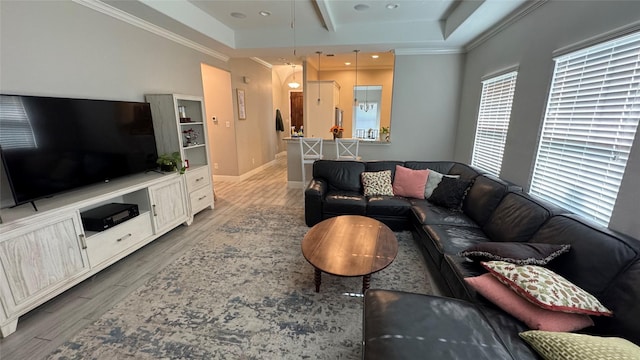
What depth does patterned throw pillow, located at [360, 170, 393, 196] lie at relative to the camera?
11.8 feet

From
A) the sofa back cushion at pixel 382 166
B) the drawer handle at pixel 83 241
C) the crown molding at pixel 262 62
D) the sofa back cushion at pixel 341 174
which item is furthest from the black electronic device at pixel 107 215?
the crown molding at pixel 262 62

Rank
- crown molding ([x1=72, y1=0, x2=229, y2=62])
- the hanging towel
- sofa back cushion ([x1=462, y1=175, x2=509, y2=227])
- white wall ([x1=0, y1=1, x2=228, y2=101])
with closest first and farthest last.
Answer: white wall ([x1=0, y1=1, x2=228, y2=101])
sofa back cushion ([x1=462, y1=175, x2=509, y2=227])
crown molding ([x1=72, y1=0, x2=229, y2=62])
the hanging towel

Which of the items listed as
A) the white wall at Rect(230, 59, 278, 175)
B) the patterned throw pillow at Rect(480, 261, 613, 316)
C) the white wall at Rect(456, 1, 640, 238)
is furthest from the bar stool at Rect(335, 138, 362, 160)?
the patterned throw pillow at Rect(480, 261, 613, 316)

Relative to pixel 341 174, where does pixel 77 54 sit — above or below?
above

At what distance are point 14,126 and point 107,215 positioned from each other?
95 centimetres

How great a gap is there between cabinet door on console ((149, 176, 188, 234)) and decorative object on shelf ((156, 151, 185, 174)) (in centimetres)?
14

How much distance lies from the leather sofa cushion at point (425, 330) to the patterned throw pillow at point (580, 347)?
92mm

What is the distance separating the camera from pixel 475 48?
13.7ft

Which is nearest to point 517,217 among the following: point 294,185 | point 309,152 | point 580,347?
point 580,347

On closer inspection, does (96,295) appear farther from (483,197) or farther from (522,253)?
(483,197)

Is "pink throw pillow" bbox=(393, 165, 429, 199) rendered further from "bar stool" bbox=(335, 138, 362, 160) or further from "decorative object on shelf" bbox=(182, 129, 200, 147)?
"decorative object on shelf" bbox=(182, 129, 200, 147)

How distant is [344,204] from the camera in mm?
3377

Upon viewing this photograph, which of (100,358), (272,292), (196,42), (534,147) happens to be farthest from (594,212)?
(196,42)

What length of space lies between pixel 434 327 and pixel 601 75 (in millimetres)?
2217
